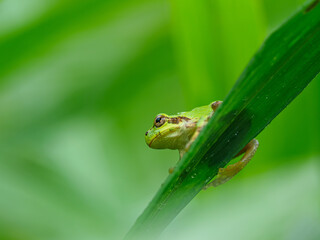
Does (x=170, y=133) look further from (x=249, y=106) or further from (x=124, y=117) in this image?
(x=124, y=117)

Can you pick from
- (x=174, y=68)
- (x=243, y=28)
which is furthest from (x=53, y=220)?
Answer: (x=243, y=28)

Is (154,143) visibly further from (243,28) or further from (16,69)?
(16,69)

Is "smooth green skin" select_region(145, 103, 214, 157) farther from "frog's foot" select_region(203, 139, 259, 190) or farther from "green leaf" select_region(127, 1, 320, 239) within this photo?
"green leaf" select_region(127, 1, 320, 239)

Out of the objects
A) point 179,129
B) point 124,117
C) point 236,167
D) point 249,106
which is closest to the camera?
point 249,106

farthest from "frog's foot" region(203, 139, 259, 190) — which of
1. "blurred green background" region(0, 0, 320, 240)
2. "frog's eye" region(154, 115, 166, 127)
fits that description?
"frog's eye" region(154, 115, 166, 127)

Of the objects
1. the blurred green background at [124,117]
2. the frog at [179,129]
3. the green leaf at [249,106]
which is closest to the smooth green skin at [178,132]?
the frog at [179,129]

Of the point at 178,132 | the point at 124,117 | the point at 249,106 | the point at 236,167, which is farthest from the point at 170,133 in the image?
the point at 124,117
